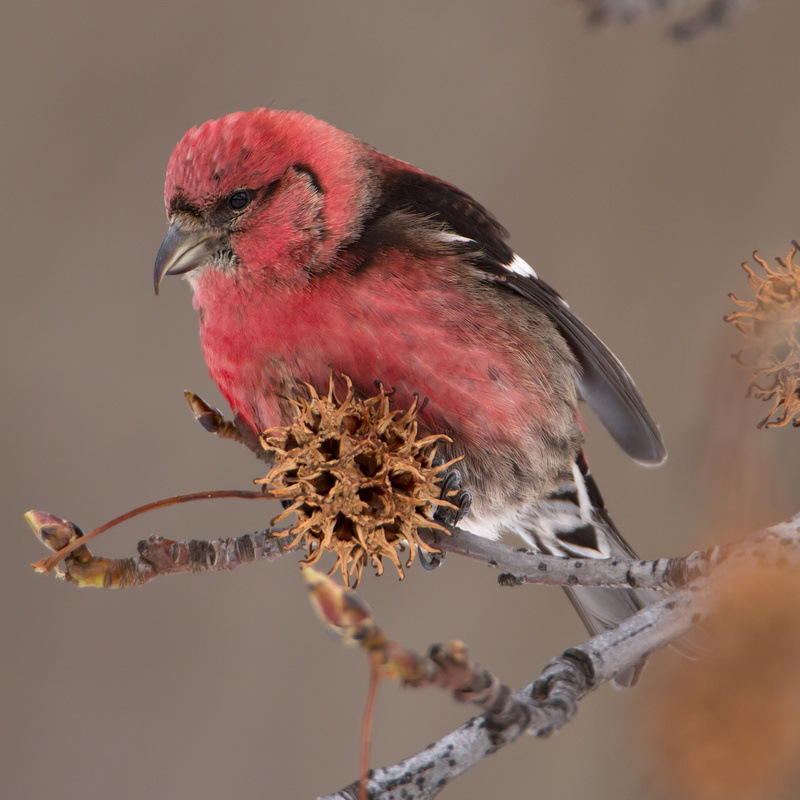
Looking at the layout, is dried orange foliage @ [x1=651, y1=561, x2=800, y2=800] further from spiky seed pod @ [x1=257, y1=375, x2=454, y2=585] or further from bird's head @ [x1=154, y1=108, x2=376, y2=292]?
bird's head @ [x1=154, y1=108, x2=376, y2=292]

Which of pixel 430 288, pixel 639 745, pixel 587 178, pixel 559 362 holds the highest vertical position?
pixel 587 178

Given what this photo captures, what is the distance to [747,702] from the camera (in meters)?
0.50

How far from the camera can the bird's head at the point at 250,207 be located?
77 centimetres

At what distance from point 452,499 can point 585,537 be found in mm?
360

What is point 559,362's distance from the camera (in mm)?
896

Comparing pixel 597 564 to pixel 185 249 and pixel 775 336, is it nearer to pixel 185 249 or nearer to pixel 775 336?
pixel 775 336

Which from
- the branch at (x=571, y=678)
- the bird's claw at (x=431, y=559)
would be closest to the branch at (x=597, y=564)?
the branch at (x=571, y=678)

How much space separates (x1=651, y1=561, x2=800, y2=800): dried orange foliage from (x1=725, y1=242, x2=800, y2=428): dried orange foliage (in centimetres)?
18

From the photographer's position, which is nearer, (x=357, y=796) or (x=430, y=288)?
(x=357, y=796)

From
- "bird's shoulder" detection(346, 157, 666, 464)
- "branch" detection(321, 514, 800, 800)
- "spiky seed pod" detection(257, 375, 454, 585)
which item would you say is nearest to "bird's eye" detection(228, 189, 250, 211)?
"bird's shoulder" detection(346, 157, 666, 464)

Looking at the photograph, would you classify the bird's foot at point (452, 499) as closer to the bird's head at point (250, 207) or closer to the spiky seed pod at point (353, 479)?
the spiky seed pod at point (353, 479)

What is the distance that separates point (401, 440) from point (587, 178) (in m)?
1.12

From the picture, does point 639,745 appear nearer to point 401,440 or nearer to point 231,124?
point 401,440

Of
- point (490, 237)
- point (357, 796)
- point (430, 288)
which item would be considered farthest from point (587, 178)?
point (357, 796)
